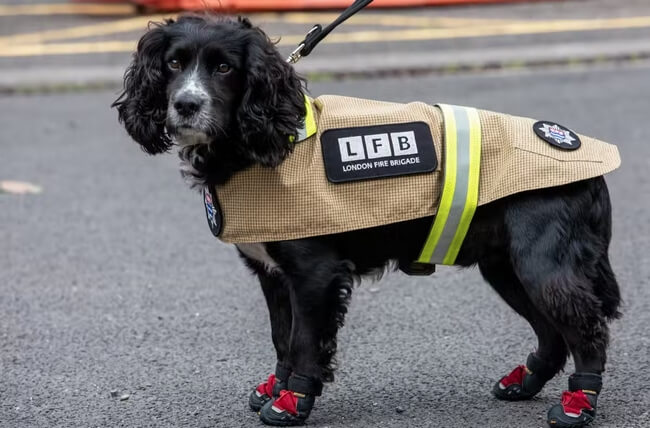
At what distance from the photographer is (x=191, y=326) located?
5.33 meters

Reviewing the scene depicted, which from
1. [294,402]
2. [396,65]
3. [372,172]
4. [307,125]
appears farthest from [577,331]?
[396,65]

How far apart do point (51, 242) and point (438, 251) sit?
3444 millimetres

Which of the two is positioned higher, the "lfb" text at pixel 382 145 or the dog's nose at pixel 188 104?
the dog's nose at pixel 188 104

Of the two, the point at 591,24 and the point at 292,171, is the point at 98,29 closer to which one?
the point at 591,24

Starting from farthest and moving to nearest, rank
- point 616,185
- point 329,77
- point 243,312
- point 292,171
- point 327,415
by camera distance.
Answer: point 329,77, point 616,185, point 243,312, point 327,415, point 292,171

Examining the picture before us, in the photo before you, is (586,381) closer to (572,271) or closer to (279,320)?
(572,271)

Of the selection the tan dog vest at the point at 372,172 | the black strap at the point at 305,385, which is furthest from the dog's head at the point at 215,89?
the black strap at the point at 305,385

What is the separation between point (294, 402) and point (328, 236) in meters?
0.65

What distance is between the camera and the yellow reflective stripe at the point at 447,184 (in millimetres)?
3959

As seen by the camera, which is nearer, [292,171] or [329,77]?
[292,171]

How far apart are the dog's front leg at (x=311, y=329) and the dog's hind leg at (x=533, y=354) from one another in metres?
0.62

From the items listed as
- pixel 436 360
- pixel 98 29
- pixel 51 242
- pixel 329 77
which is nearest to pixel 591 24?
pixel 329 77

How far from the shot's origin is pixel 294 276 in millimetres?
3945

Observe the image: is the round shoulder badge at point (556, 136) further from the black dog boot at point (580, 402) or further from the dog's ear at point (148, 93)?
the dog's ear at point (148, 93)
